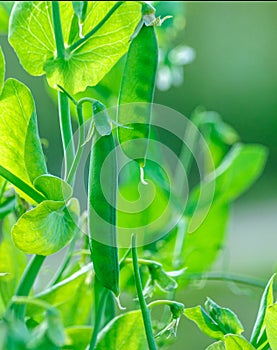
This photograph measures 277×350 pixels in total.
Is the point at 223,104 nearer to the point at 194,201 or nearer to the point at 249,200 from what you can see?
the point at 249,200

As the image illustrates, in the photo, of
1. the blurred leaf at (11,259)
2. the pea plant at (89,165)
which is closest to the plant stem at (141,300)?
the pea plant at (89,165)

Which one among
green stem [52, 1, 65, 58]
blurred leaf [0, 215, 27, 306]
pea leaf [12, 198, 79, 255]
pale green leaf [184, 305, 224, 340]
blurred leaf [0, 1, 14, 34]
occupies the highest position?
blurred leaf [0, 1, 14, 34]

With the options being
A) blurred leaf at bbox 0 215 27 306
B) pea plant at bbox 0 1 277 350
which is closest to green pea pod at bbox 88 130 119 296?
pea plant at bbox 0 1 277 350

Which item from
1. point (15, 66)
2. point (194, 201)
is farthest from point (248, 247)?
point (194, 201)

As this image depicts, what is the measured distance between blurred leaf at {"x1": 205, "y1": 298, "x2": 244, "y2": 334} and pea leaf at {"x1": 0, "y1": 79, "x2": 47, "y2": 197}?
86 millimetres

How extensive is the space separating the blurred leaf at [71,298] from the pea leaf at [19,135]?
6 cm

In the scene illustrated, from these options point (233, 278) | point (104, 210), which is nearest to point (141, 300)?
point (104, 210)

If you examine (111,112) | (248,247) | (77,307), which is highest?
(111,112)

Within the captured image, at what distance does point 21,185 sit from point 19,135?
0.06 feet

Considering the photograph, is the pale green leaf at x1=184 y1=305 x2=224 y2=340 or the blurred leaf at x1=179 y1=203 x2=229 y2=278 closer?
the pale green leaf at x1=184 y1=305 x2=224 y2=340

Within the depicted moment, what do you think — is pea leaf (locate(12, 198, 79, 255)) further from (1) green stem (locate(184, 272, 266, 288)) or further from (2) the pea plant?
(1) green stem (locate(184, 272, 266, 288))

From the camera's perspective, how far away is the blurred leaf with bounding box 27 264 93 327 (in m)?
0.34

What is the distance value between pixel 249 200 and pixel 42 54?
475cm

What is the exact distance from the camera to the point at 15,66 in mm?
4148
